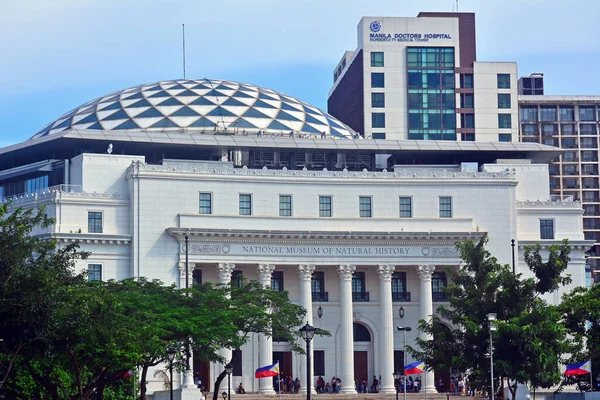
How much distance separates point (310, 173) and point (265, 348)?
46.3 feet

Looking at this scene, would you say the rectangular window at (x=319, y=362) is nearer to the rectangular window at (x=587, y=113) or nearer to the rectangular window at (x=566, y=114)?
the rectangular window at (x=566, y=114)

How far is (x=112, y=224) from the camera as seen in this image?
106375 mm

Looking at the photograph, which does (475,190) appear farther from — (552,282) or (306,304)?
(552,282)

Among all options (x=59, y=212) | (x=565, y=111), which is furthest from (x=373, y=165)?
(x=565, y=111)

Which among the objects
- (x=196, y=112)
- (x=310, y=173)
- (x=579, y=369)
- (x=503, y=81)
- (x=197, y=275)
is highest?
(x=503, y=81)

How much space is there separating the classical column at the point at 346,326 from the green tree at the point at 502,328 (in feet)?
63.4

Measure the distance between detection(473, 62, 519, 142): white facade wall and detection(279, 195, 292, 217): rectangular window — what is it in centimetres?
4625

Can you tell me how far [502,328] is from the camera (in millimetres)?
83188

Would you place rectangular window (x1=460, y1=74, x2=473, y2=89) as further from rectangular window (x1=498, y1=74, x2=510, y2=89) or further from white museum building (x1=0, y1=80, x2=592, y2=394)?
white museum building (x1=0, y1=80, x2=592, y2=394)

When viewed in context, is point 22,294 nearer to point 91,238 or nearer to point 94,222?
point 91,238

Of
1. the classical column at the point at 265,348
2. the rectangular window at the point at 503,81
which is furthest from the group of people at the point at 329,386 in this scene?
the rectangular window at the point at 503,81

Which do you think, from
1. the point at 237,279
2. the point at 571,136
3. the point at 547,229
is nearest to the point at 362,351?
the point at 237,279

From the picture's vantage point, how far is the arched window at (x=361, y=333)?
112875 mm

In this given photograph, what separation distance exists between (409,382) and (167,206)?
2279 centimetres
